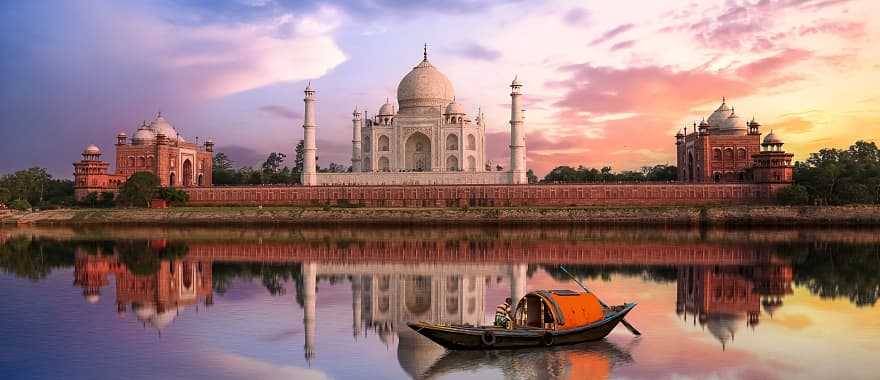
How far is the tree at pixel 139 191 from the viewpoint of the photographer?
51.3m

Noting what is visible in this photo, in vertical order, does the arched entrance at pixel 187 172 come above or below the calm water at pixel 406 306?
above

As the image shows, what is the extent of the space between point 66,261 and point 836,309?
22152 millimetres

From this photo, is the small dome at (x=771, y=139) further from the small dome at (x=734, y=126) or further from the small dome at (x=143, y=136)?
the small dome at (x=143, y=136)

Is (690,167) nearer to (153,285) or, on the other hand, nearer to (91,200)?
(91,200)

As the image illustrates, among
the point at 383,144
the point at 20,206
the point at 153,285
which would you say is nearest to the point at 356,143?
the point at 383,144

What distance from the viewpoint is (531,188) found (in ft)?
166

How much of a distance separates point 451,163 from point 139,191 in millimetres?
20262

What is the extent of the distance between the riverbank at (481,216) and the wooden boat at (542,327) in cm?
3112

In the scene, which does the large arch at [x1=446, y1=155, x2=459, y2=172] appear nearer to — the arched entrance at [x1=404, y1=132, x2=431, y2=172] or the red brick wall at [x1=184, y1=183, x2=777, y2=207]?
the arched entrance at [x1=404, y1=132, x2=431, y2=172]

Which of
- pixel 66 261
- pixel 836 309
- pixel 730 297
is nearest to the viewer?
pixel 836 309

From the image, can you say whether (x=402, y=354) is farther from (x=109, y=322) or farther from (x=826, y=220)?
(x=826, y=220)

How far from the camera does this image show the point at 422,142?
5738 cm

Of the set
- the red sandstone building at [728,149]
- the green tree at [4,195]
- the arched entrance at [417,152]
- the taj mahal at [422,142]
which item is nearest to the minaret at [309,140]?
the taj mahal at [422,142]

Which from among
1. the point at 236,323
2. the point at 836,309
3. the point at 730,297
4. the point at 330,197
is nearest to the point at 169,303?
the point at 236,323
